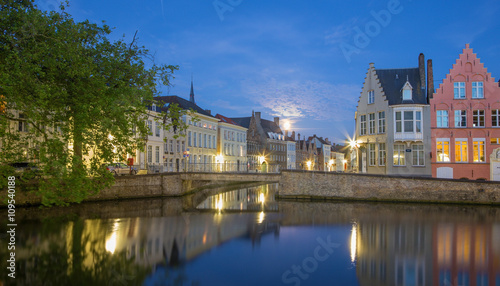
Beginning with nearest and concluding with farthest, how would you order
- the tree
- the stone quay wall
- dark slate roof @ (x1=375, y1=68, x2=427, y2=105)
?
1. the tree
2. the stone quay wall
3. dark slate roof @ (x1=375, y1=68, x2=427, y2=105)

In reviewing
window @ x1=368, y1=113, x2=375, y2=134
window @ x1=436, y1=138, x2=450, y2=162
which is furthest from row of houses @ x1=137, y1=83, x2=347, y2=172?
window @ x1=436, y1=138, x2=450, y2=162

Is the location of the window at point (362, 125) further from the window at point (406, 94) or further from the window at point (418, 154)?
the window at point (418, 154)

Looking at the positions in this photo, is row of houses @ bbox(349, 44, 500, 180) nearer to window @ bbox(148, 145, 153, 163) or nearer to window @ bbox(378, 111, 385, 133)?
window @ bbox(378, 111, 385, 133)

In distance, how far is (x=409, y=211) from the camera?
→ 24.0 metres

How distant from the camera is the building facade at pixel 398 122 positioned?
30.8 meters

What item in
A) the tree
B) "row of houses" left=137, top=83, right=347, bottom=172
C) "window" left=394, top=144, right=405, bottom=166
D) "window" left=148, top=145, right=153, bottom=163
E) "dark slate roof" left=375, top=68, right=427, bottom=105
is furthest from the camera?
"window" left=148, top=145, right=153, bottom=163

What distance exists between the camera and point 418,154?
Result: 31.0 metres

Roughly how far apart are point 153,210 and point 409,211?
16.1 meters

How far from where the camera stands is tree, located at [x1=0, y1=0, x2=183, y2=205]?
13.6 meters

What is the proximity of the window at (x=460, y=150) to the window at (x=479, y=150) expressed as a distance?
A: 71cm

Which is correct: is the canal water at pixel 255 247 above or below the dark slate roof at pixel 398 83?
below

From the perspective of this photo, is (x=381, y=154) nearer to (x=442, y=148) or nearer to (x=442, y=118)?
(x=442, y=148)

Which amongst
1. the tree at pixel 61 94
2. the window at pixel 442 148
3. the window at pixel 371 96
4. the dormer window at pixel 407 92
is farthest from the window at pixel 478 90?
the tree at pixel 61 94

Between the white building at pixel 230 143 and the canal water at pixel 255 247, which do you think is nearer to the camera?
the canal water at pixel 255 247
